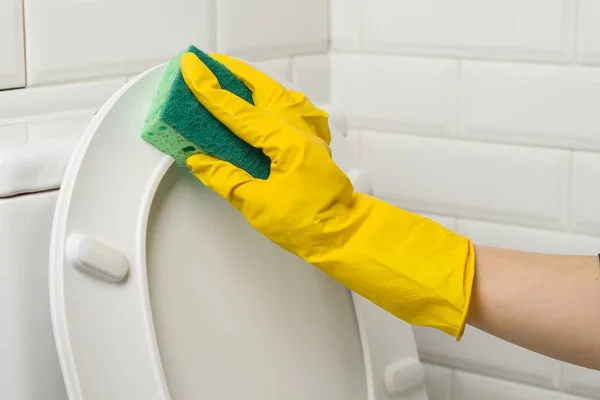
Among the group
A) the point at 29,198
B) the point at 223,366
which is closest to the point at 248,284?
the point at 223,366

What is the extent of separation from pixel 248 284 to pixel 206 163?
13cm

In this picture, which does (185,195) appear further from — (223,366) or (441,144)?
(441,144)

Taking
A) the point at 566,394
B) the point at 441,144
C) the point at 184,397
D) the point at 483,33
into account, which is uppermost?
the point at 483,33

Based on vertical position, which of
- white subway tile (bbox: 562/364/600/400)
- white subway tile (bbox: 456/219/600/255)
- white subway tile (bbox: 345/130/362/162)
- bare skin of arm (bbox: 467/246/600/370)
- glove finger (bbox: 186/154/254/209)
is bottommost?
white subway tile (bbox: 562/364/600/400)

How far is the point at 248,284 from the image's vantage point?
723 mm

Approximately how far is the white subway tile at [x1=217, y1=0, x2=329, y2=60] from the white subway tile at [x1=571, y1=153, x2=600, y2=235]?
0.38m

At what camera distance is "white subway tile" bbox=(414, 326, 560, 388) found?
1087 millimetres

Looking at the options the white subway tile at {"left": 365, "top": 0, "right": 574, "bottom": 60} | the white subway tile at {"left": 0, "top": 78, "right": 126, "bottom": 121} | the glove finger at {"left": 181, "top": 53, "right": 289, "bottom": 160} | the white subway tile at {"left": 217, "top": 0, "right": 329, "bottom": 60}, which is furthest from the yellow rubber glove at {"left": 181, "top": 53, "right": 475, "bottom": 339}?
the white subway tile at {"left": 365, "top": 0, "right": 574, "bottom": 60}

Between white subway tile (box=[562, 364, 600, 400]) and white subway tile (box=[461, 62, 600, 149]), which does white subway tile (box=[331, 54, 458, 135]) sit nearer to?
white subway tile (box=[461, 62, 600, 149])

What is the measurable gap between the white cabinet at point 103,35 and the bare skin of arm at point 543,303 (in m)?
0.42

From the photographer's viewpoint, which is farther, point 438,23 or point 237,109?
point 438,23

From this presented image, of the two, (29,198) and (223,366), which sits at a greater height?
(29,198)

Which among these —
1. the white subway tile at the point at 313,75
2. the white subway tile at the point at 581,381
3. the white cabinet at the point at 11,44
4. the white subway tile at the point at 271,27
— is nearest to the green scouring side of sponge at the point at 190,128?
the white cabinet at the point at 11,44

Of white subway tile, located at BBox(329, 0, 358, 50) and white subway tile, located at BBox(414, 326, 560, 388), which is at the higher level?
white subway tile, located at BBox(329, 0, 358, 50)
